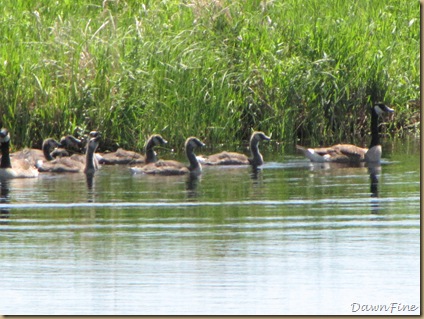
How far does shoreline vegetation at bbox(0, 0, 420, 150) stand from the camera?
835 inches

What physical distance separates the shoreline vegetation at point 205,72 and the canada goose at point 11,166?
1.14 m

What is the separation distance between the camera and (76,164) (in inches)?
782

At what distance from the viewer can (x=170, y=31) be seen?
73.8 feet

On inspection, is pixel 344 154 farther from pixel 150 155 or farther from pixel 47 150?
pixel 47 150

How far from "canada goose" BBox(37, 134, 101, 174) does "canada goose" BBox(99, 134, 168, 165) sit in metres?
0.38

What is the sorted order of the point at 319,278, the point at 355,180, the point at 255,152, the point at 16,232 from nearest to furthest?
the point at 319,278
the point at 16,232
the point at 355,180
the point at 255,152

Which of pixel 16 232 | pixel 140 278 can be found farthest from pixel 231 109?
pixel 140 278

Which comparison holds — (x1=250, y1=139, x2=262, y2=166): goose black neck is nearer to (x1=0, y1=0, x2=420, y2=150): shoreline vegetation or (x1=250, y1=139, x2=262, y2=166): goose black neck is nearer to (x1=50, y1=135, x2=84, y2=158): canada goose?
(x1=0, y1=0, x2=420, y2=150): shoreline vegetation

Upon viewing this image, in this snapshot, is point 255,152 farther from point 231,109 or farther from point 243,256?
point 243,256

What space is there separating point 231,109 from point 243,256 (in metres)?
9.89

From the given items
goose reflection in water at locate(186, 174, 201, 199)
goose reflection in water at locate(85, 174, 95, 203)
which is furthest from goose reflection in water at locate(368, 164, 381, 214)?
goose reflection in water at locate(85, 174, 95, 203)

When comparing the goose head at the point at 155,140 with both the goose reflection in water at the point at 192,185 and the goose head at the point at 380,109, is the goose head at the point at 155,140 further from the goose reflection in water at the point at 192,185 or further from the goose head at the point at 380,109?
the goose head at the point at 380,109

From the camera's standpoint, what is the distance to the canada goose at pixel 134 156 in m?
20.1


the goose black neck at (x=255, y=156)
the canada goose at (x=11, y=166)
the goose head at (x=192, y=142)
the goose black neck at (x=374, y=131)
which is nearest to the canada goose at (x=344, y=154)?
the goose black neck at (x=374, y=131)
